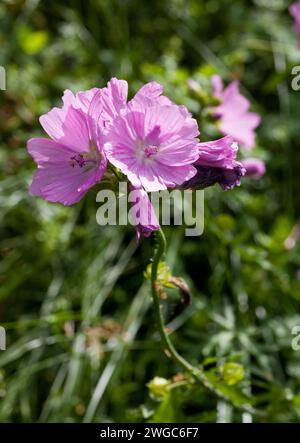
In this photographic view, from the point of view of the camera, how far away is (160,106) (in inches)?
49.0

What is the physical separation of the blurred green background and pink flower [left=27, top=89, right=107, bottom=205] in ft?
2.03

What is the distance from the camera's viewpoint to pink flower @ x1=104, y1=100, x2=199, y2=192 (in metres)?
1.22

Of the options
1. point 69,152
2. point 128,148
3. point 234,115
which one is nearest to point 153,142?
point 128,148

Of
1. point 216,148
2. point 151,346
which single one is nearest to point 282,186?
point 151,346

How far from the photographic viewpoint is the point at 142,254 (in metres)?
2.51

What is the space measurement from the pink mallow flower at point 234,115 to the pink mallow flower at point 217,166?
90cm

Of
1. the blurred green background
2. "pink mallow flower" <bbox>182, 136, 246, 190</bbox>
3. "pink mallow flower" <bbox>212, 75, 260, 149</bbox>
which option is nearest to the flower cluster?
"pink mallow flower" <bbox>182, 136, 246, 190</bbox>

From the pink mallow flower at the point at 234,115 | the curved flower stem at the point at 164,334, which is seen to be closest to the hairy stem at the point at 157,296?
the curved flower stem at the point at 164,334

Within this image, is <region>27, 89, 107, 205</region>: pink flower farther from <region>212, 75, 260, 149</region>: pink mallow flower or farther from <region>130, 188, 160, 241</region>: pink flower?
<region>212, 75, 260, 149</region>: pink mallow flower

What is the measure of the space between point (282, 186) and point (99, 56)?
1092 millimetres

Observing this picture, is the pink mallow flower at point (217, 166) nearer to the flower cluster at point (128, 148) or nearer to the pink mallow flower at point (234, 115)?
the flower cluster at point (128, 148)

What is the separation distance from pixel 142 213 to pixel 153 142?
0.20m

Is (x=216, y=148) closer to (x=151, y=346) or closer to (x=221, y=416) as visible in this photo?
(x=221, y=416)

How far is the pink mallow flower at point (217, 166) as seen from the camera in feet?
4.11
